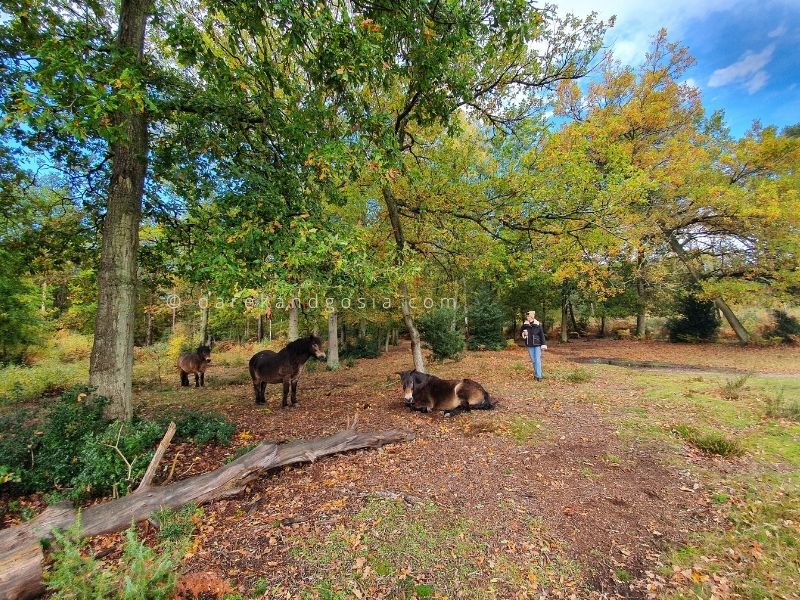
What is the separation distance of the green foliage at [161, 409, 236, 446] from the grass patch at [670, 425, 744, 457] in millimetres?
7150

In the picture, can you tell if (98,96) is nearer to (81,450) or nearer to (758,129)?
(81,450)

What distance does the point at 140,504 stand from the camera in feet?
11.1

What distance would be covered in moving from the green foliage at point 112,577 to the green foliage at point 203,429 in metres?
2.41

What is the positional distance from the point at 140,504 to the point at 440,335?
1356cm

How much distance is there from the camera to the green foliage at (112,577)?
2.30 metres

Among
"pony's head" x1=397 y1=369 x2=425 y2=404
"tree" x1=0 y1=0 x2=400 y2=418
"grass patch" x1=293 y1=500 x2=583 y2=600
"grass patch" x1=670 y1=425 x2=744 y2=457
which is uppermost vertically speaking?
"tree" x1=0 y1=0 x2=400 y2=418

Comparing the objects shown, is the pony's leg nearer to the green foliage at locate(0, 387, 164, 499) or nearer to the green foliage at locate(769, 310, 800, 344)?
the green foliage at locate(0, 387, 164, 499)

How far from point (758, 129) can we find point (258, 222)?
28.3 m

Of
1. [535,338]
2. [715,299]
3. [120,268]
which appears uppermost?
[120,268]

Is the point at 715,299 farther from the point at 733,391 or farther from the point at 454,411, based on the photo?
the point at 454,411

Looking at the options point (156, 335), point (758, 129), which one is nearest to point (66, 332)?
point (156, 335)

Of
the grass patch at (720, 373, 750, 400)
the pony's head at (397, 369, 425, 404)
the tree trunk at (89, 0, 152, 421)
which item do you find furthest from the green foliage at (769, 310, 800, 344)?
the tree trunk at (89, 0, 152, 421)

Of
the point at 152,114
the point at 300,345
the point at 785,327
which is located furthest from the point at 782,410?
the point at 785,327

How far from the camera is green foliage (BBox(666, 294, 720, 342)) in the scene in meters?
22.0
